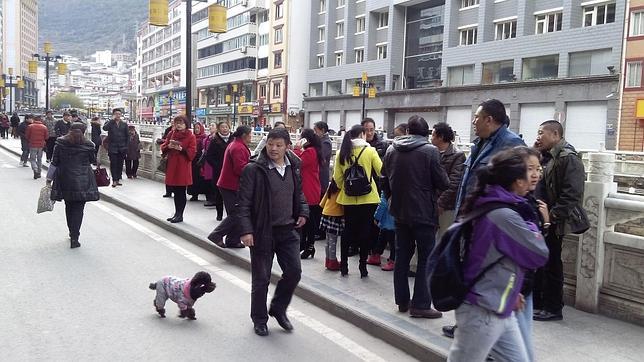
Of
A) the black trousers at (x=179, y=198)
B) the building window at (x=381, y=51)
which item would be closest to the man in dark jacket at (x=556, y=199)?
the black trousers at (x=179, y=198)

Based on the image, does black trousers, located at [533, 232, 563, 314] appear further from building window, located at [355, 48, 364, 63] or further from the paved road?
building window, located at [355, 48, 364, 63]

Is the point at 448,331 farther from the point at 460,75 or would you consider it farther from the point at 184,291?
the point at 460,75

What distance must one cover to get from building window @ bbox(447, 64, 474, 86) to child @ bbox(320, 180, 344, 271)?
36.5 m

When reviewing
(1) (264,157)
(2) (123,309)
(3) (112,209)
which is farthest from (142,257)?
(3) (112,209)

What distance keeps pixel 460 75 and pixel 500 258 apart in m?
41.6

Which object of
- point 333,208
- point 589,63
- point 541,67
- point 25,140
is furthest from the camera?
point 541,67

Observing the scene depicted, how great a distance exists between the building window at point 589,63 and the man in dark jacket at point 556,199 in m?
31.2

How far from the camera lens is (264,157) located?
5.21 m

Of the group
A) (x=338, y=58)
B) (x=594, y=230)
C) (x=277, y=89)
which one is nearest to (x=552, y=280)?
(x=594, y=230)

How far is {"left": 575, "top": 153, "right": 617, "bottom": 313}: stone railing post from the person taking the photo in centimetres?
561

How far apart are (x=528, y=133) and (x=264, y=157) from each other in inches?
1371

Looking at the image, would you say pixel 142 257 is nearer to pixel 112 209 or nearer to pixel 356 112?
pixel 112 209

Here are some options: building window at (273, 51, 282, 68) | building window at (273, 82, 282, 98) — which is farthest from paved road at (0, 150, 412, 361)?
building window at (273, 51, 282, 68)

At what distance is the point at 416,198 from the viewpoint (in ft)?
17.7
